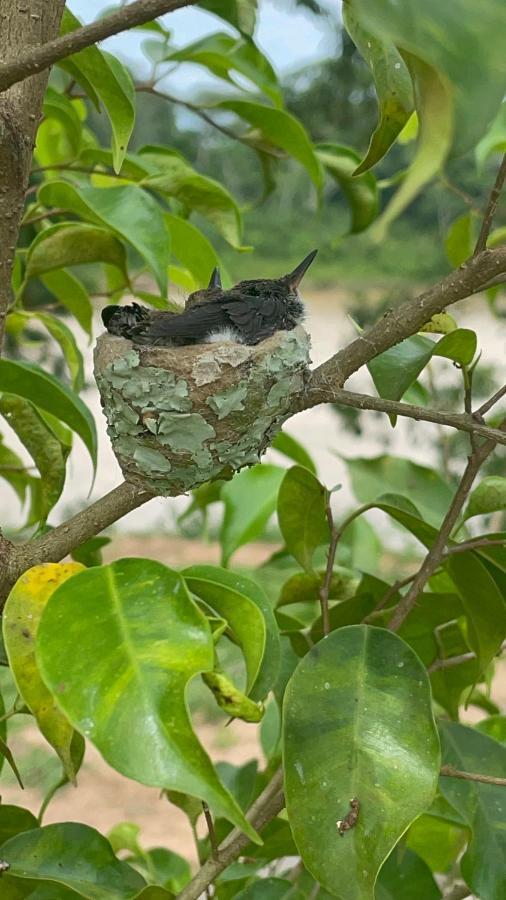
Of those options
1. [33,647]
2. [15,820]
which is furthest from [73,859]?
[33,647]

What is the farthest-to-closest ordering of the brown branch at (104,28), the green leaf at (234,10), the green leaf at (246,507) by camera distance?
the green leaf at (246,507) → the green leaf at (234,10) → the brown branch at (104,28)

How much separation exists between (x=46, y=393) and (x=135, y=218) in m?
0.13

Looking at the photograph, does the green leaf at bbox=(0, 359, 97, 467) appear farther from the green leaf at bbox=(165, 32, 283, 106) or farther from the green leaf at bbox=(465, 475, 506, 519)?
the green leaf at bbox=(165, 32, 283, 106)

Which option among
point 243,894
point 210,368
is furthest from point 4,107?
point 243,894

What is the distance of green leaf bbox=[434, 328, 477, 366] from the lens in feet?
1.86

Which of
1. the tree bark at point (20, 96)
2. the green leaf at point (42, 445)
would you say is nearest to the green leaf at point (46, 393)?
the green leaf at point (42, 445)

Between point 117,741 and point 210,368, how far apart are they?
0.35 metres

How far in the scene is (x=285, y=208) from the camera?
8172 millimetres

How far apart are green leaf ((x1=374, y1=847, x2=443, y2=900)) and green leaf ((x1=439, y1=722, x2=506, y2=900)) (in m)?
0.07

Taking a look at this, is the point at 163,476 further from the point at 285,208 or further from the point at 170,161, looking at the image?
the point at 285,208

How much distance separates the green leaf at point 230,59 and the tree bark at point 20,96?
36 centimetres

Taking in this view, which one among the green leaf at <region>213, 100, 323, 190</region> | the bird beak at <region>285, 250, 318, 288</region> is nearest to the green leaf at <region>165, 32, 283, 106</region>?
the green leaf at <region>213, 100, 323, 190</region>

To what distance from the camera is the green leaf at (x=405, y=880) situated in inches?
25.8

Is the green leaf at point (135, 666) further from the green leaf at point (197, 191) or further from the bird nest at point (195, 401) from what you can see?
the green leaf at point (197, 191)
